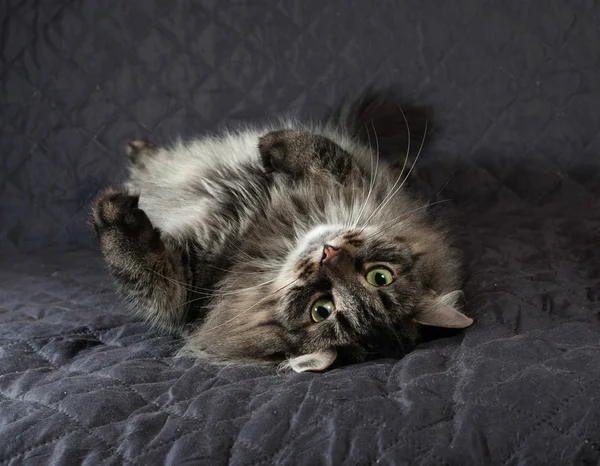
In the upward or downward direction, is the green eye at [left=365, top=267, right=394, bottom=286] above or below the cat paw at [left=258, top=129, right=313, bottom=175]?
below

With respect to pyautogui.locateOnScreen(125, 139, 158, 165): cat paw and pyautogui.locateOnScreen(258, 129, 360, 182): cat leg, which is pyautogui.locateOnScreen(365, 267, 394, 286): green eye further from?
pyautogui.locateOnScreen(125, 139, 158, 165): cat paw

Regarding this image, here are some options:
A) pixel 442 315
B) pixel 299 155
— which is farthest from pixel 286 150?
pixel 442 315

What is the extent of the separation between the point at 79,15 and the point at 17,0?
206 mm

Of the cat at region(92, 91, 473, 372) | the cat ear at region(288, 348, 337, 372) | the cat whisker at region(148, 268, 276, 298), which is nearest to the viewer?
the cat ear at region(288, 348, 337, 372)

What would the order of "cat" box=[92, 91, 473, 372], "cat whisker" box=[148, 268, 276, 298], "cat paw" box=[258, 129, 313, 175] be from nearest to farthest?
"cat" box=[92, 91, 473, 372] < "cat whisker" box=[148, 268, 276, 298] < "cat paw" box=[258, 129, 313, 175]

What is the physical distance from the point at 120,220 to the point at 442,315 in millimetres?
748

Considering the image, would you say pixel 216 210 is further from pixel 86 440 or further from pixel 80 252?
pixel 86 440

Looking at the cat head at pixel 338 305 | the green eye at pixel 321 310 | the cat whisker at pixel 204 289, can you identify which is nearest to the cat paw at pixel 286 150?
the cat head at pixel 338 305

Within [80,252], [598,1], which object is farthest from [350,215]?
[598,1]

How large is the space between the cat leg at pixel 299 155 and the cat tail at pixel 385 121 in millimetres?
412

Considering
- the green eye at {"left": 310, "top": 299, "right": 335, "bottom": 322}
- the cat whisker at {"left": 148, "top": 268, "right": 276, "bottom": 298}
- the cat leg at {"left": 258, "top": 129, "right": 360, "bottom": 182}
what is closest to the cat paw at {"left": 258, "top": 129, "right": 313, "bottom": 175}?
the cat leg at {"left": 258, "top": 129, "right": 360, "bottom": 182}

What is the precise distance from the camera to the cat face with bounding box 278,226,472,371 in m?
1.47

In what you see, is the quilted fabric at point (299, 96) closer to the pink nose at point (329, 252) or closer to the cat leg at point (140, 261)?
the cat leg at point (140, 261)

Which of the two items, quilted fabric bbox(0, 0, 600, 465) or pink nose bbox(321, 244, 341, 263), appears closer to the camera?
pink nose bbox(321, 244, 341, 263)
